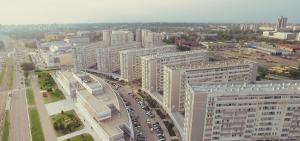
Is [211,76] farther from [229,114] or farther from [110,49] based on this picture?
[110,49]

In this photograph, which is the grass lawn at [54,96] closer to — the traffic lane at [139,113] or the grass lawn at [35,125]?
the grass lawn at [35,125]

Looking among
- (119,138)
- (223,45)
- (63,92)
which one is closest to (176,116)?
(119,138)

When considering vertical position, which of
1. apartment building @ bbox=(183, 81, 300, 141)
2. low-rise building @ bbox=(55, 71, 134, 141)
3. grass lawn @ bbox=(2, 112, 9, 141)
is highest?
apartment building @ bbox=(183, 81, 300, 141)

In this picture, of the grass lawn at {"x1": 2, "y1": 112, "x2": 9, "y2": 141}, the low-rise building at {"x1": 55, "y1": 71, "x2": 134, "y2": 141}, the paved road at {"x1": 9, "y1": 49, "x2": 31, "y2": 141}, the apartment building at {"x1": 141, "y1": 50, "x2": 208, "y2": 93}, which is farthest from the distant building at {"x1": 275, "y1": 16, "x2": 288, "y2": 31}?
the grass lawn at {"x1": 2, "y1": 112, "x2": 9, "y2": 141}

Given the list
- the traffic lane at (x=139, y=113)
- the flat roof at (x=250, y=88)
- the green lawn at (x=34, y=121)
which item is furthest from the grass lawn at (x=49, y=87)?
the flat roof at (x=250, y=88)

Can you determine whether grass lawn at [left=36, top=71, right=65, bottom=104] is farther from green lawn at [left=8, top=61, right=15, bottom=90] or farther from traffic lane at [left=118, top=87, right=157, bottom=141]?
traffic lane at [left=118, top=87, right=157, bottom=141]
